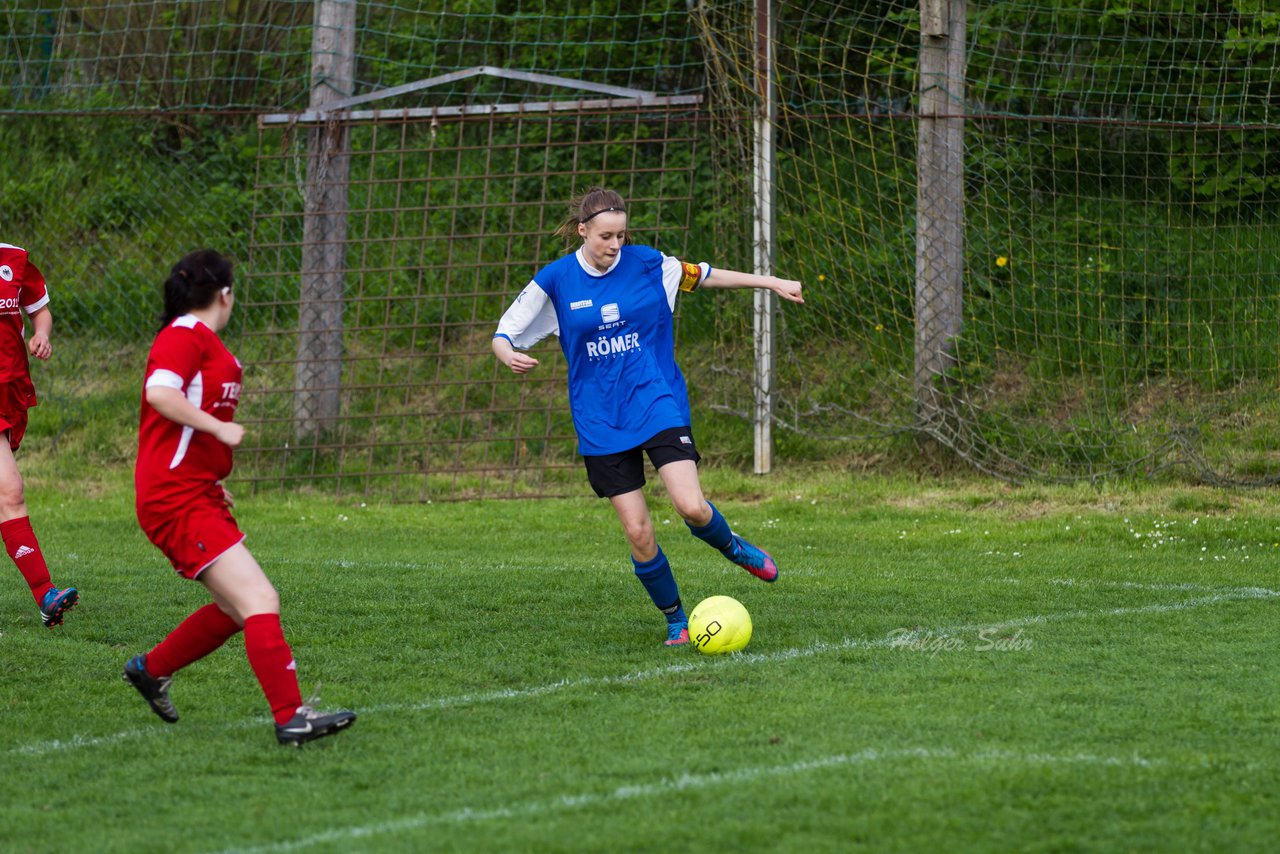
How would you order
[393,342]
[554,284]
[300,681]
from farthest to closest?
[393,342], [554,284], [300,681]

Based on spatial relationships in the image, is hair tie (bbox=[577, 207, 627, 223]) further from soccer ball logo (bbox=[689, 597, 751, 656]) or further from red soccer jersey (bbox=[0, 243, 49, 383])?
red soccer jersey (bbox=[0, 243, 49, 383])

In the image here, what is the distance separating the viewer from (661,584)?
247 inches

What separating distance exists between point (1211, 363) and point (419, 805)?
9344 mm

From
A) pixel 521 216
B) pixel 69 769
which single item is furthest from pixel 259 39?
pixel 69 769

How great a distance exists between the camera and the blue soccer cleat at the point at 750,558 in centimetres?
652

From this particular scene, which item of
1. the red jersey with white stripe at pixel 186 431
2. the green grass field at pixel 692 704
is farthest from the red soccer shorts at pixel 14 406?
the red jersey with white stripe at pixel 186 431

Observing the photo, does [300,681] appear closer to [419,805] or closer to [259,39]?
[419,805]

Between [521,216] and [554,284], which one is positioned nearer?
[554,284]

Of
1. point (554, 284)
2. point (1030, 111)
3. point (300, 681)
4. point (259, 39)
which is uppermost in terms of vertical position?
point (259, 39)

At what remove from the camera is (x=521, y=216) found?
14.8 m

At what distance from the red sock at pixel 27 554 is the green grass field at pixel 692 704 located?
0.67 ft

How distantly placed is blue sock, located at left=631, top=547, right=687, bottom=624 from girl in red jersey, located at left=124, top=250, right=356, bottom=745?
186cm

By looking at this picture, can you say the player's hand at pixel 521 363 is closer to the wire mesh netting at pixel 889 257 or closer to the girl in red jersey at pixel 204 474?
the girl in red jersey at pixel 204 474

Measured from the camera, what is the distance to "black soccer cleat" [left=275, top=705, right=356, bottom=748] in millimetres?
4598
